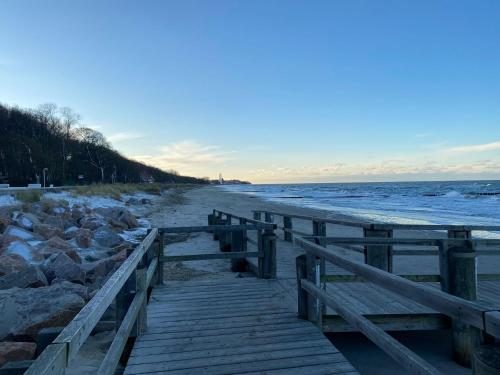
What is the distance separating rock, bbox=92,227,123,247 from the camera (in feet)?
40.4

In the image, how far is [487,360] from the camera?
158 centimetres

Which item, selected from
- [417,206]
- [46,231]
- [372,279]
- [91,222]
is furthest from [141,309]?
[417,206]

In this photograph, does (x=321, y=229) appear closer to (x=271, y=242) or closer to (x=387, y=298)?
(x=271, y=242)

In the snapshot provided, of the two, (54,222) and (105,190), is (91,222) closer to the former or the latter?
(54,222)

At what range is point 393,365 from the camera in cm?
459

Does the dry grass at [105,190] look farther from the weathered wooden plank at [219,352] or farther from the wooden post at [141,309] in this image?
the weathered wooden plank at [219,352]

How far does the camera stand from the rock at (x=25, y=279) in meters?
6.98

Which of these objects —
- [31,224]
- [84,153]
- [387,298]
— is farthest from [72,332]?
[84,153]

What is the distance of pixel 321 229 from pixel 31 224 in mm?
9836

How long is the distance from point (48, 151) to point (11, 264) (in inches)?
2928

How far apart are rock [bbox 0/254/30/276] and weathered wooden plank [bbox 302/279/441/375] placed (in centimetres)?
676

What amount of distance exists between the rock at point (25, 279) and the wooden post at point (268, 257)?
3.98 m

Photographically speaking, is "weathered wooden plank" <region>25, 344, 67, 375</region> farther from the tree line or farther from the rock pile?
the tree line

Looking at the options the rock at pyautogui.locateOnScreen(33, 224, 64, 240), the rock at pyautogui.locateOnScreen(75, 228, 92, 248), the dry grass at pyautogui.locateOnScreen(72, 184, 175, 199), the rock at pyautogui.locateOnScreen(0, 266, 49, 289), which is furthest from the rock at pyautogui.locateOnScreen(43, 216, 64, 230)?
the dry grass at pyautogui.locateOnScreen(72, 184, 175, 199)
